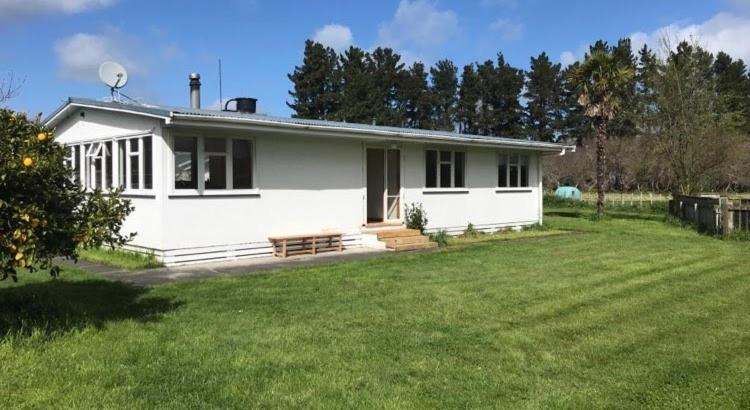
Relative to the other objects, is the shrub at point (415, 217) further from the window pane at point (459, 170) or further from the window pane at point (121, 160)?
the window pane at point (121, 160)

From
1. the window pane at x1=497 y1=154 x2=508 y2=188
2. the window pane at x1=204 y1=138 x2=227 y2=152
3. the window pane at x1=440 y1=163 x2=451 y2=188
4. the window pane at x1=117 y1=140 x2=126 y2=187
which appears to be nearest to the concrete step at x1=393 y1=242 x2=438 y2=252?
the window pane at x1=440 y1=163 x2=451 y2=188

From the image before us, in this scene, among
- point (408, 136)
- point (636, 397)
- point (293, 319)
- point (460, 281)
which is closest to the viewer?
point (636, 397)

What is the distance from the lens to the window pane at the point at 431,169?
17031 mm

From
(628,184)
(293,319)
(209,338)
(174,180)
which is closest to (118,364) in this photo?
(209,338)

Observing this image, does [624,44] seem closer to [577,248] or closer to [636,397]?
[577,248]

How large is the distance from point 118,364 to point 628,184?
5649 cm

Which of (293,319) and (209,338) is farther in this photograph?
(293,319)

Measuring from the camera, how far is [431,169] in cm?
1719

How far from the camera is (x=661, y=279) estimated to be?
32.4 ft

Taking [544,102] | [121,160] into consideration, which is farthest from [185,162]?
[544,102]

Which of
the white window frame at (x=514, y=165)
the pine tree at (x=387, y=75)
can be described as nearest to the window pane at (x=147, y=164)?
the white window frame at (x=514, y=165)

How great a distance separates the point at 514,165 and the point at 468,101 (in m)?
51.5

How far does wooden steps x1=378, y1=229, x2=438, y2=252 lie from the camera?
14.4 meters

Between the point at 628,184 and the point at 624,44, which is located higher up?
the point at 624,44
